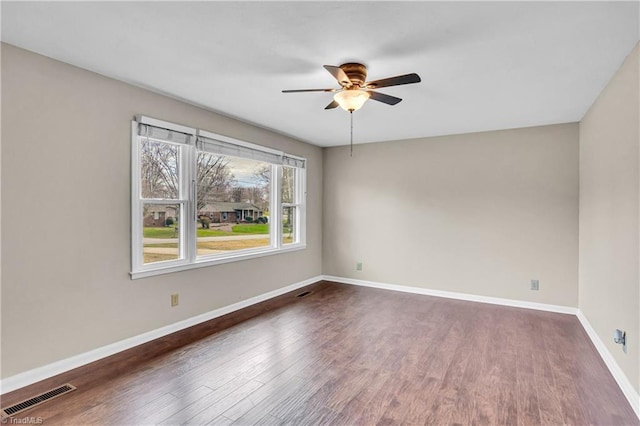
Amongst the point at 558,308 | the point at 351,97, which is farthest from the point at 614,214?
the point at 351,97

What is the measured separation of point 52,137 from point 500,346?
4.22 m

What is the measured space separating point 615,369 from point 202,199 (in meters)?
4.08

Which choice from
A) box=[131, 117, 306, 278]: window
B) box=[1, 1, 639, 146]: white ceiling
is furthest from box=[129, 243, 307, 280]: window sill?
box=[1, 1, 639, 146]: white ceiling

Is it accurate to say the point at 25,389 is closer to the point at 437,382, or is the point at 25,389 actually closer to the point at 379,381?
the point at 379,381

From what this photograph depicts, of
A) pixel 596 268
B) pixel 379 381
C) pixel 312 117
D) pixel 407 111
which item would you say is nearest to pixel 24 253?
pixel 379 381

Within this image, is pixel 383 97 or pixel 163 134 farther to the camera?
pixel 163 134

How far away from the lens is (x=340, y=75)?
95.6 inches

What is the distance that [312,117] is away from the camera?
4074 millimetres

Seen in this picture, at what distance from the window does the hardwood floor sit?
85cm

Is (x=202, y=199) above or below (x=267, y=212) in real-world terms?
above

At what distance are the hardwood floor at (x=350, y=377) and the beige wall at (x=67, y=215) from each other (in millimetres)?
308

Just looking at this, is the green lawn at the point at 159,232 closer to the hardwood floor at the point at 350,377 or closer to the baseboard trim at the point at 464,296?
the hardwood floor at the point at 350,377

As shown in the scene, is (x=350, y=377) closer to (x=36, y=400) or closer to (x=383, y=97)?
(x=36, y=400)

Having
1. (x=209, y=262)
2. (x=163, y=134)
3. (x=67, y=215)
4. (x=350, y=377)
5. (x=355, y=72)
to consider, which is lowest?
(x=350, y=377)
